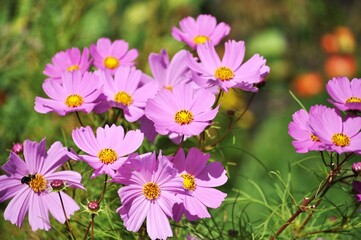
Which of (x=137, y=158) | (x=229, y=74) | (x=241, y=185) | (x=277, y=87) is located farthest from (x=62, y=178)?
(x=277, y=87)

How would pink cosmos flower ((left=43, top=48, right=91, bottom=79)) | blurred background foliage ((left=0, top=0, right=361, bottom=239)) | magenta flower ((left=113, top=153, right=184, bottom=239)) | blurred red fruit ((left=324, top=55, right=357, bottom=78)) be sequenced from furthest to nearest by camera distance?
blurred red fruit ((left=324, top=55, right=357, bottom=78))
blurred background foliage ((left=0, top=0, right=361, bottom=239))
pink cosmos flower ((left=43, top=48, right=91, bottom=79))
magenta flower ((left=113, top=153, right=184, bottom=239))

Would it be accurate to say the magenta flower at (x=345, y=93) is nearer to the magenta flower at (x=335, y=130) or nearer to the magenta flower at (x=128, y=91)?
the magenta flower at (x=335, y=130)

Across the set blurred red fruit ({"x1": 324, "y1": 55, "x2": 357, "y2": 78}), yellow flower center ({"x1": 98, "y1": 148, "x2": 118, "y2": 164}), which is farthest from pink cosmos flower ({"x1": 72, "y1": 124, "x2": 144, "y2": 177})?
blurred red fruit ({"x1": 324, "y1": 55, "x2": 357, "y2": 78})

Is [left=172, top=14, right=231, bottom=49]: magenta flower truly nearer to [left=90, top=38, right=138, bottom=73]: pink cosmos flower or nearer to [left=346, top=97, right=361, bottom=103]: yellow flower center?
[left=90, top=38, right=138, bottom=73]: pink cosmos flower

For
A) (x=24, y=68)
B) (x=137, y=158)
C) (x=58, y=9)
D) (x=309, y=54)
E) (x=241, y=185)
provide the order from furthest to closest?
(x=309, y=54), (x=241, y=185), (x=58, y=9), (x=24, y=68), (x=137, y=158)

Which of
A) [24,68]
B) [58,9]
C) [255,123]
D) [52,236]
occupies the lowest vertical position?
[52,236]

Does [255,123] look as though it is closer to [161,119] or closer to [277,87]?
[277,87]

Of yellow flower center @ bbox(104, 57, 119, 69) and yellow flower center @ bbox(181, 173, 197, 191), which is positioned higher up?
yellow flower center @ bbox(104, 57, 119, 69)

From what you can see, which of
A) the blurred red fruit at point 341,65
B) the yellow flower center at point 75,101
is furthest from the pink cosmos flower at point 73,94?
the blurred red fruit at point 341,65
